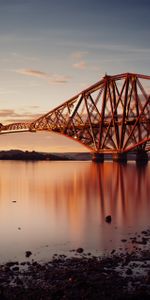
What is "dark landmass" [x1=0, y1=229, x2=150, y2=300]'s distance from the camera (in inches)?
469

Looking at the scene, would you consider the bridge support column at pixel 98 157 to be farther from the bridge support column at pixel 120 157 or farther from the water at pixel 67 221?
the water at pixel 67 221

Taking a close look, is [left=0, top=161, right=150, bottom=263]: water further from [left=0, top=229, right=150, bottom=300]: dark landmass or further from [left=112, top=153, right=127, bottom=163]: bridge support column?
[left=112, top=153, right=127, bottom=163]: bridge support column

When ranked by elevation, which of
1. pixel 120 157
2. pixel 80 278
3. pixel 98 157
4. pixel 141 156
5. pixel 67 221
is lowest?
pixel 80 278

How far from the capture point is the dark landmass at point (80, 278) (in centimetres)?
1191

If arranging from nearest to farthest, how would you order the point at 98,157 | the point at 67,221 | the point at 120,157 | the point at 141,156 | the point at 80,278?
1. the point at 80,278
2. the point at 67,221
3. the point at 120,157
4. the point at 141,156
5. the point at 98,157

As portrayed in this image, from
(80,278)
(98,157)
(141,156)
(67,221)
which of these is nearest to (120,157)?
(141,156)

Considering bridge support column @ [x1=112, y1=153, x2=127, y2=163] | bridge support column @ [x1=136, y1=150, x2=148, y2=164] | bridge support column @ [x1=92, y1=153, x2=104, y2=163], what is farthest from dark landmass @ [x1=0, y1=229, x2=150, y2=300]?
bridge support column @ [x1=92, y1=153, x2=104, y2=163]

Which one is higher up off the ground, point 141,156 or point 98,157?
point 98,157

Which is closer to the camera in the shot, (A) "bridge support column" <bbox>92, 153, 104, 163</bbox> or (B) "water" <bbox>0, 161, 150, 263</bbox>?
(B) "water" <bbox>0, 161, 150, 263</bbox>

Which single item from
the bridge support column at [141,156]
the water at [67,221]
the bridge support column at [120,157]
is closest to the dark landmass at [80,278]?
the water at [67,221]

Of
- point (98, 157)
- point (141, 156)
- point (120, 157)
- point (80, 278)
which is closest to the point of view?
point (80, 278)

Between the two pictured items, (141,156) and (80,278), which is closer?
(80,278)

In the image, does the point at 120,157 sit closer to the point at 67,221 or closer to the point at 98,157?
the point at 98,157

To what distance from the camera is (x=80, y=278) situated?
1303 centimetres
